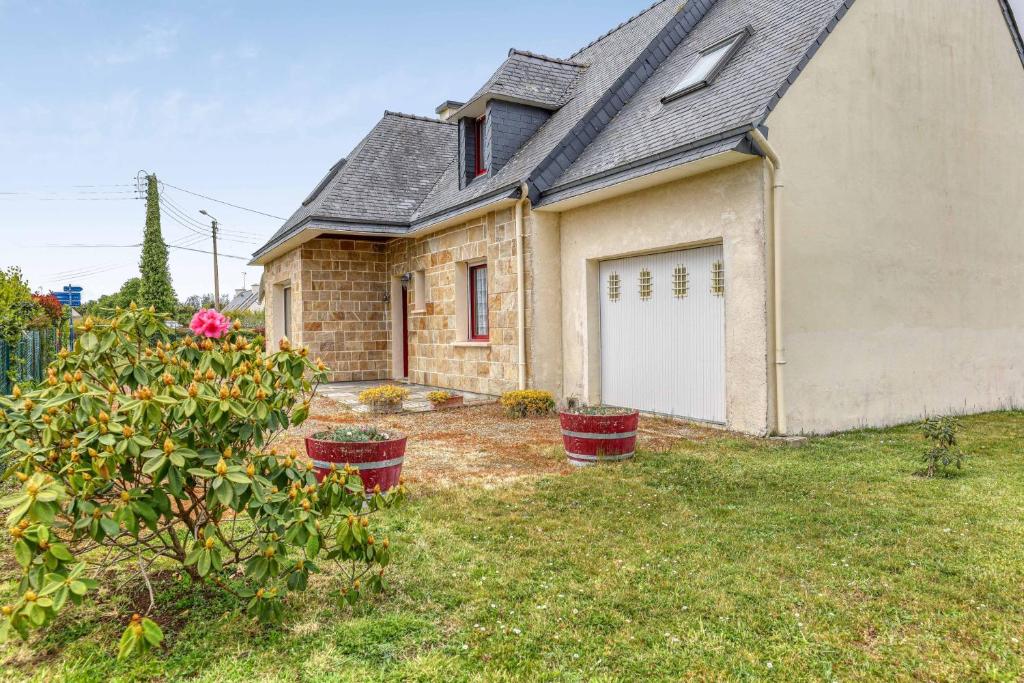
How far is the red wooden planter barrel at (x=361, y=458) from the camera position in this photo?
4.64 metres

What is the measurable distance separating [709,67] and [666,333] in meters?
3.96

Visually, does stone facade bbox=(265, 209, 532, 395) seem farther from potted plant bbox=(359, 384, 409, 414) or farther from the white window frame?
potted plant bbox=(359, 384, 409, 414)

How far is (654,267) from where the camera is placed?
8.93 metres

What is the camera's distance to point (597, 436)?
242 inches

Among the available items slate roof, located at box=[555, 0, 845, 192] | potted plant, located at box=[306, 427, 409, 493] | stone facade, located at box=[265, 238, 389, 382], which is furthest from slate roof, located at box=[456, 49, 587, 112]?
potted plant, located at box=[306, 427, 409, 493]

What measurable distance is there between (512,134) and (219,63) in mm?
12906

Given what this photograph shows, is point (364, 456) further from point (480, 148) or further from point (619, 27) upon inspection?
point (619, 27)

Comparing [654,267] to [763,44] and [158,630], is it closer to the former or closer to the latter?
[763,44]

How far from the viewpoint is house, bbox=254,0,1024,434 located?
7426 millimetres

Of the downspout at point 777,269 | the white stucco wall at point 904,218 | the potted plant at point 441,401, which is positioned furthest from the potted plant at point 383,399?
the white stucco wall at point 904,218

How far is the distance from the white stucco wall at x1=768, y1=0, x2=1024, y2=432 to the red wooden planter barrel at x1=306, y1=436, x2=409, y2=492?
16.0 ft

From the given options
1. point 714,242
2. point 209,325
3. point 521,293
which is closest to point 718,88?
point 714,242

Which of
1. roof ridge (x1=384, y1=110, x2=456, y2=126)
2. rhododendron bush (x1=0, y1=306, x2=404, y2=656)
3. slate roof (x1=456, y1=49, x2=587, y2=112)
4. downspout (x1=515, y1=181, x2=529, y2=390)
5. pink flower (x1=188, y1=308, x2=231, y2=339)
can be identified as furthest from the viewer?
roof ridge (x1=384, y1=110, x2=456, y2=126)

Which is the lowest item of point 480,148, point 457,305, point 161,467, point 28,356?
point 161,467
